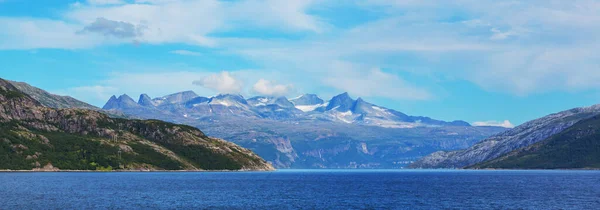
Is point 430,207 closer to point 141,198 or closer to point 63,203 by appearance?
point 141,198

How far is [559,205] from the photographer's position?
18375 centimetres

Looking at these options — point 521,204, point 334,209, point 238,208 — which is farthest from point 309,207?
point 521,204

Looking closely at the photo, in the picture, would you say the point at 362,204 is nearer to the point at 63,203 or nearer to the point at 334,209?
the point at 334,209

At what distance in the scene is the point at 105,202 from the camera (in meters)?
182

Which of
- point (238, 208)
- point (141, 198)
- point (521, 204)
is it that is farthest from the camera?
point (141, 198)

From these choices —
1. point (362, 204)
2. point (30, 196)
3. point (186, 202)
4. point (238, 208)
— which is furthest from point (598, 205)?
point (30, 196)

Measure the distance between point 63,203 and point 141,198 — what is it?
2803 cm

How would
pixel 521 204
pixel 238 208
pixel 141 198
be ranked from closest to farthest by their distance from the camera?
A: pixel 238 208 < pixel 521 204 < pixel 141 198

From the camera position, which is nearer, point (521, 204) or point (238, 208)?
point (238, 208)

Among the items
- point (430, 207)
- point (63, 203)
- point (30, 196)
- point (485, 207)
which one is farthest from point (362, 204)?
point (30, 196)

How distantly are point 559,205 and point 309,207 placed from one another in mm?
70206

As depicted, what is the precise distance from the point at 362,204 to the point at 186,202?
51107mm

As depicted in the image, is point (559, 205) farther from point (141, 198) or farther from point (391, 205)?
point (141, 198)

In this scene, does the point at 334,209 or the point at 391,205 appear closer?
the point at 334,209
